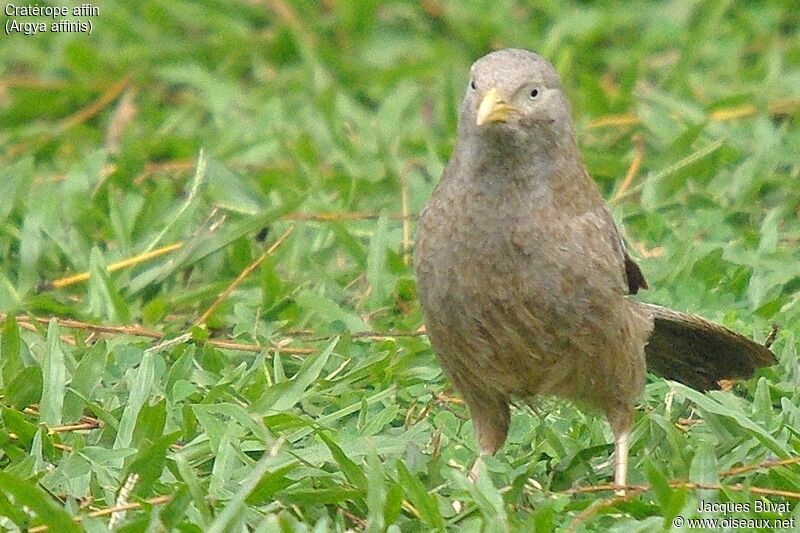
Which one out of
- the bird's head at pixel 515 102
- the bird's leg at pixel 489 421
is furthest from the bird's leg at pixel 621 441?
the bird's head at pixel 515 102

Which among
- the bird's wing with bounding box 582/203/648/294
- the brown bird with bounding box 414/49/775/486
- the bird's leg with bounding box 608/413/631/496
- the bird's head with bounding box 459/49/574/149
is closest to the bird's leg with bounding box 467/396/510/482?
the brown bird with bounding box 414/49/775/486

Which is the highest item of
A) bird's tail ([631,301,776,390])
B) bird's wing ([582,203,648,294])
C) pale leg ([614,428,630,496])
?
bird's wing ([582,203,648,294])

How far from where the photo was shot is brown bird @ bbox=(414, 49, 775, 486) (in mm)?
4195

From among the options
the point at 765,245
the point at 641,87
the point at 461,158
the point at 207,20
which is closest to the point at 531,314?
the point at 461,158

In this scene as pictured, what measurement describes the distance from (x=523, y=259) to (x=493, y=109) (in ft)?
1.36

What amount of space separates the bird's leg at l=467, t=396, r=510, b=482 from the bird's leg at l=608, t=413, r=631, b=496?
0.31 meters

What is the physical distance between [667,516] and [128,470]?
1.38 meters

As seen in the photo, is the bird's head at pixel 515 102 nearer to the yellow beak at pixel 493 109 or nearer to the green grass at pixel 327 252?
the yellow beak at pixel 493 109

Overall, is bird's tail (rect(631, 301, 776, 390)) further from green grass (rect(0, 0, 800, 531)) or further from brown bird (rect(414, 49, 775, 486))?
brown bird (rect(414, 49, 775, 486))

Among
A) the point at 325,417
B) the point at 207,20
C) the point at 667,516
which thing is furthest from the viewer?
the point at 207,20

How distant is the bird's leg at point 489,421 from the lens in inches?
179

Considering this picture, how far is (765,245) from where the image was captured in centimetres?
576

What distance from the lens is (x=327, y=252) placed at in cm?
603

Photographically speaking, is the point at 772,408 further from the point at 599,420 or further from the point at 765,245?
the point at 765,245
